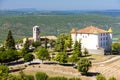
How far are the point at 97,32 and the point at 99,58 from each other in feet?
23.3

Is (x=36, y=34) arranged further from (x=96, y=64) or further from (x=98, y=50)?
(x=96, y=64)

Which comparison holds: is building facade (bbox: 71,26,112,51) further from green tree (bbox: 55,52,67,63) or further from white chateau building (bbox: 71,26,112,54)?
green tree (bbox: 55,52,67,63)

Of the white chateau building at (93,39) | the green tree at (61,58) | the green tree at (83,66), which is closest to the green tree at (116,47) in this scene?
the white chateau building at (93,39)

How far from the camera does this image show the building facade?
63.8m

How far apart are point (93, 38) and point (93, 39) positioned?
0.18 m

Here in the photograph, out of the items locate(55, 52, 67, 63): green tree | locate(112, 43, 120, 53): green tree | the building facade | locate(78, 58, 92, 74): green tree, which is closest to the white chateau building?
the building facade

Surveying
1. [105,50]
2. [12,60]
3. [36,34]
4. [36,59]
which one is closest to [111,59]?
[105,50]

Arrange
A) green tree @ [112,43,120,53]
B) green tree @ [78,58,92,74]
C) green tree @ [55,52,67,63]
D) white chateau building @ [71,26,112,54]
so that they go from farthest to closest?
green tree @ [112,43,120,53]
white chateau building @ [71,26,112,54]
green tree @ [55,52,67,63]
green tree @ [78,58,92,74]

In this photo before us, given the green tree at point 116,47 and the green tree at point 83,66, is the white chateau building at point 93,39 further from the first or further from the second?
the green tree at point 83,66

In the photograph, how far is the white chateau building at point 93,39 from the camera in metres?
63.7

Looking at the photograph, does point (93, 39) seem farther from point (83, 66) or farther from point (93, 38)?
point (83, 66)

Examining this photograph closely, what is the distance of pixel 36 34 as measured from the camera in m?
77.6

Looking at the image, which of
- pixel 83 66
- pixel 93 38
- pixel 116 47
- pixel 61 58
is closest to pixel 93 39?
pixel 93 38

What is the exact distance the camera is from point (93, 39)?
64000 mm
